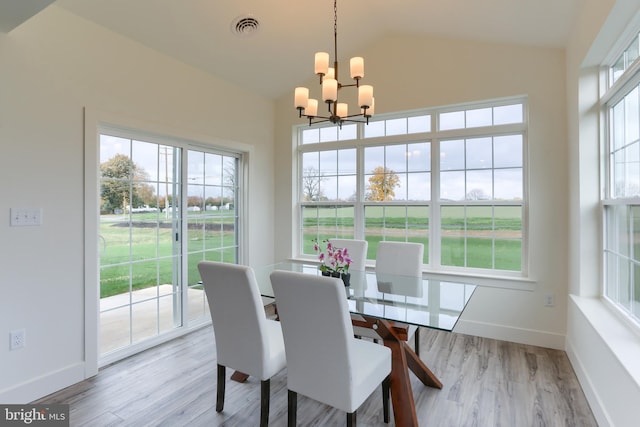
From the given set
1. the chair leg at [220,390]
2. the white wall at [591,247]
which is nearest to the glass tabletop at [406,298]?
the chair leg at [220,390]

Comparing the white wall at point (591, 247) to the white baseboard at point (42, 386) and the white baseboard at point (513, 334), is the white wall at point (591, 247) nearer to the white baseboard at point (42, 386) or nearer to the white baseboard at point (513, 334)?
the white baseboard at point (513, 334)

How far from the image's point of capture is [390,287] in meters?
2.52

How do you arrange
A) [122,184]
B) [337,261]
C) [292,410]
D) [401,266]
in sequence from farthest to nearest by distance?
[401,266], [122,184], [337,261], [292,410]

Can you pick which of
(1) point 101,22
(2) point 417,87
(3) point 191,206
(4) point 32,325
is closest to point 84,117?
(1) point 101,22

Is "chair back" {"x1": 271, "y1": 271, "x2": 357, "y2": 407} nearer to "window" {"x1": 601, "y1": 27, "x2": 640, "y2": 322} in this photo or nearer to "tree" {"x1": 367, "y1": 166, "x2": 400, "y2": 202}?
"window" {"x1": 601, "y1": 27, "x2": 640, "y2": 322}

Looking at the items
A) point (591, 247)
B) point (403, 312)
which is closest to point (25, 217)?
point (403, 312)

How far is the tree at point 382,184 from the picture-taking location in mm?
3957

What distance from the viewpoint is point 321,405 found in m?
2.21

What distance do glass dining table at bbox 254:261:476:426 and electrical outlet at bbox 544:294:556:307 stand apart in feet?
3.83

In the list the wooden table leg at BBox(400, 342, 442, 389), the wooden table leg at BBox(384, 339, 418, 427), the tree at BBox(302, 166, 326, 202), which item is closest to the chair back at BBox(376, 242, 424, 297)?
the wooden table leg at BBox(400, 342, 442, 389)

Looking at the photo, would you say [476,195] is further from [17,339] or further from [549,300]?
[17,339]

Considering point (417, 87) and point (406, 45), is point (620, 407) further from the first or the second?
point (406, 45)

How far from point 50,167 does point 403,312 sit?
2593 mm

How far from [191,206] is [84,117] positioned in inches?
49.2
